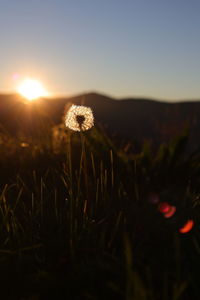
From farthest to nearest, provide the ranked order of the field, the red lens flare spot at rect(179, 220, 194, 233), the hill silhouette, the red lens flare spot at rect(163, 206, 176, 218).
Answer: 1. the hill silhouette
2. the red lens flare spot at rect(163, 206, 176, 218)
3. the red lens flare spot at rect(179, 220, 194, 233)
4. the field

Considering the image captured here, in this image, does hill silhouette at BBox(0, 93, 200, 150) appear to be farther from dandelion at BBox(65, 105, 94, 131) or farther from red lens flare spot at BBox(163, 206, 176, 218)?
red lens flare spot at BBox(163, 206, 176, 218)

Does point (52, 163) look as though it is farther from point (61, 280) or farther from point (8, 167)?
point (61, 280)

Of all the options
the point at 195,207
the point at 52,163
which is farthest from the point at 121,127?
the point at 195,207

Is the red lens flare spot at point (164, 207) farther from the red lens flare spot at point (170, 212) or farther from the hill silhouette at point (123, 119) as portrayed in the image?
the hill silhouette at point (123, 119)

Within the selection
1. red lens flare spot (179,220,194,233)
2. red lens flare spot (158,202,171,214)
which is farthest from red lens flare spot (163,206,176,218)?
red lens flare spot (179,220,194,233)

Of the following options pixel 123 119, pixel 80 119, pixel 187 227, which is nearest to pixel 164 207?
pixel 187 227

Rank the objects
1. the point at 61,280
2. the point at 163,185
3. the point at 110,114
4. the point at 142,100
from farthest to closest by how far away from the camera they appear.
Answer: the point at 142,100 < the point at 110,114 < the point at 163,185 < the point at 61,280
